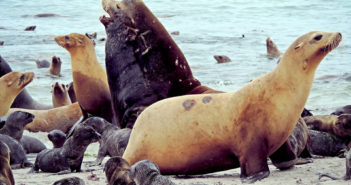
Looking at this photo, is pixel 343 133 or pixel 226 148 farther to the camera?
pixel 343 133

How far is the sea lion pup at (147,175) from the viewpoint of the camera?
3.93 metres

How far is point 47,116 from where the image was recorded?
10672mm

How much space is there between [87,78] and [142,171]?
5.30 m

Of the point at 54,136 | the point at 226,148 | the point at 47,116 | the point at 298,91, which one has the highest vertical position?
the point at 298,91

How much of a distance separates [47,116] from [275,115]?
6.30m

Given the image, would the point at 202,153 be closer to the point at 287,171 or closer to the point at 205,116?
the point at 205,116

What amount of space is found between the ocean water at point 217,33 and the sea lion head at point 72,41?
4082mm

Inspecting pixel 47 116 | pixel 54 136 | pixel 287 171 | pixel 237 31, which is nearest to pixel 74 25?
pixel 237 31

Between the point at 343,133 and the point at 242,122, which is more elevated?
the point at 242,122

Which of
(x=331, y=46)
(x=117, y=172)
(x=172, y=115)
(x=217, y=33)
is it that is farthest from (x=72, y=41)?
(x=217, y=33)

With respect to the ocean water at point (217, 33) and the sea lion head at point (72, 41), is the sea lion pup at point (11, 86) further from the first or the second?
the ocean water at point (217, 33)

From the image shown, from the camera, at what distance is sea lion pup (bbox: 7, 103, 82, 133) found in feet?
34.3

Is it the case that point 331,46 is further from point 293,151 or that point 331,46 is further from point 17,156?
point 17,156

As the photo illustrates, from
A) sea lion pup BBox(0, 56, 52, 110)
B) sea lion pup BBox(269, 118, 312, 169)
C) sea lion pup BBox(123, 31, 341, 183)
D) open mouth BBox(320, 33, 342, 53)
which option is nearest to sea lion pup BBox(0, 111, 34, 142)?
sea lion pup BBox(123, 31, 341, 183)
